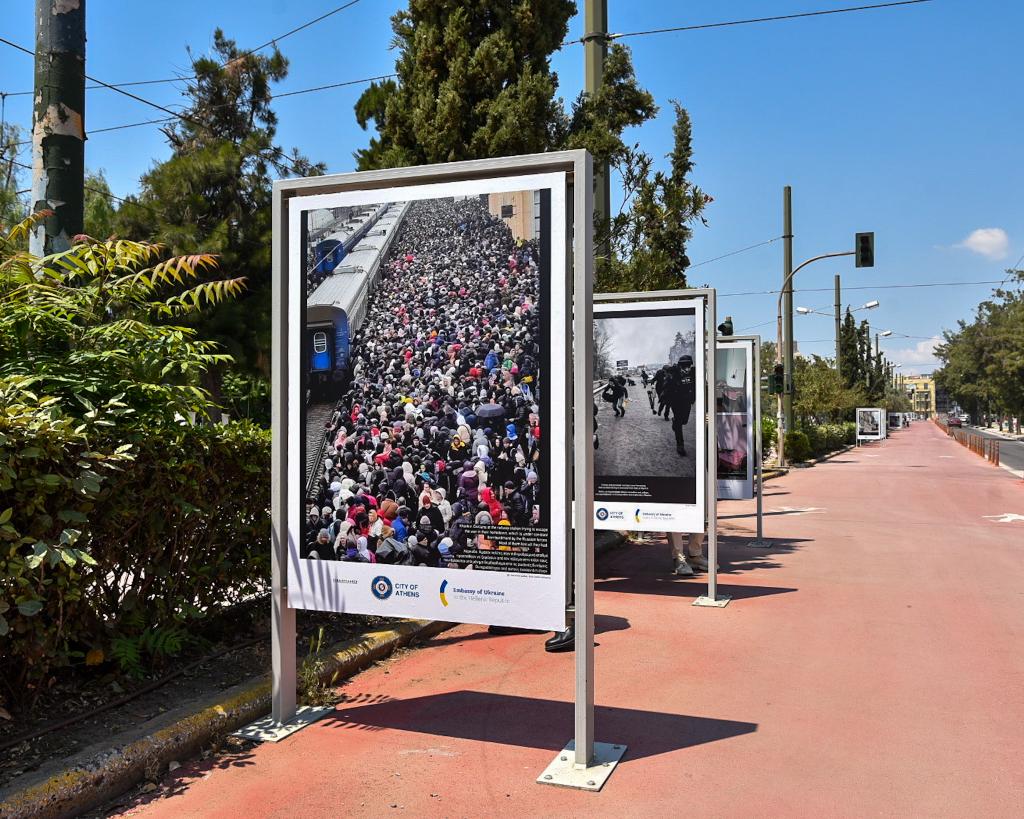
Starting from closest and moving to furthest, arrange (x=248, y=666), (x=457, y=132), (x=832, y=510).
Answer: (x=248, y=666)
(x=457, y=132)
(x=832, y=510)

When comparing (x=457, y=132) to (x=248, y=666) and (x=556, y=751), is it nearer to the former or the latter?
(x=248, y=666)

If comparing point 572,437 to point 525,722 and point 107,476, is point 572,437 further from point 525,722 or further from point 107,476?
point 107,476

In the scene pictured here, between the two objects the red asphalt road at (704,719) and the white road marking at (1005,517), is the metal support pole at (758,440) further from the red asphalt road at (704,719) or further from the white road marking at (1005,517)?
the white road marking at (1005,517)

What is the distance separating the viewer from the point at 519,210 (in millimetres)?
3977

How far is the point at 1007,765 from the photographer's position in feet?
12.8

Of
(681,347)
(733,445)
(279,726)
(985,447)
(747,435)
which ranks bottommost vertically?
(279,726)

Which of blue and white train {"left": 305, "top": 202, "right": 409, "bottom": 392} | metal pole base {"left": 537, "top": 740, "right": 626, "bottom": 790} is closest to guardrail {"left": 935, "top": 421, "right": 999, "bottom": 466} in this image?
metal pole base {"left": 537, "top": 740, "right": 626, "bottom": 790}

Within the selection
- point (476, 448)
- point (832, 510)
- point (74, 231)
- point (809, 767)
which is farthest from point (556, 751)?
point (832, 510)

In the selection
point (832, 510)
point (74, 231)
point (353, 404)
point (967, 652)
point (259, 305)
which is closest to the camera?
point (353, 404)

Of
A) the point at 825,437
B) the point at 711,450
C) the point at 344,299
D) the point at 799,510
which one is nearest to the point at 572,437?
the point at 344,299

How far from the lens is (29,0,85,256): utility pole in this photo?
199 inches

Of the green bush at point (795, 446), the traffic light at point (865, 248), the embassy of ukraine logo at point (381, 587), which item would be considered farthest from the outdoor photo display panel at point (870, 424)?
the embassy of ukraine logo at point (381, 587)

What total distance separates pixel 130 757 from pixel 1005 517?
47.4 ft

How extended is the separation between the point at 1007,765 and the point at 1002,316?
8400cm
